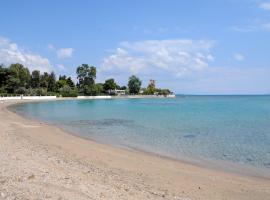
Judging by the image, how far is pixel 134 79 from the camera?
654ft

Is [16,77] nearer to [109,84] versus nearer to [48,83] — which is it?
[48,83]

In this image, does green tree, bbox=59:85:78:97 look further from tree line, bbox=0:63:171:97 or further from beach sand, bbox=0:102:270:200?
beach sand, bbox=0:102:270:200

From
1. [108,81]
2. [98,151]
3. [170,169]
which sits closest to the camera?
[170,169]

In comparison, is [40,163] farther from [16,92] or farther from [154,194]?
[16,92]

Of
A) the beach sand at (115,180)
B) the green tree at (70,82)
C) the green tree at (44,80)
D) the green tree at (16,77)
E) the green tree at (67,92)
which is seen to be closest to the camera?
the beach sand at (115,180)

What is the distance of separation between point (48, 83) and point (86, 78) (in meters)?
19.8

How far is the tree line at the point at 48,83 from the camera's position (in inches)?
4727

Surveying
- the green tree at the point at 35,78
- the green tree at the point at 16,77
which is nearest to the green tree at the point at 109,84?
the green tree at the point at 35,78

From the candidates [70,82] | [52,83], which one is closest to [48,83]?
[52,83]

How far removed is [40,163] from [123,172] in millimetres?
2790

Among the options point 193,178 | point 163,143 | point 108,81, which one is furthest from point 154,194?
point 108,81

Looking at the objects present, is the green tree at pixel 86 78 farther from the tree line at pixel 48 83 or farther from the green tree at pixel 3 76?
the green tree at pixel 3 76

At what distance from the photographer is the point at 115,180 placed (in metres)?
10.8

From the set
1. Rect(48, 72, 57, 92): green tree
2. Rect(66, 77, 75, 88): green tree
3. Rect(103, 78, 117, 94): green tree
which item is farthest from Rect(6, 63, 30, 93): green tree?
Rect(103, 78, 117, 94): green tree
